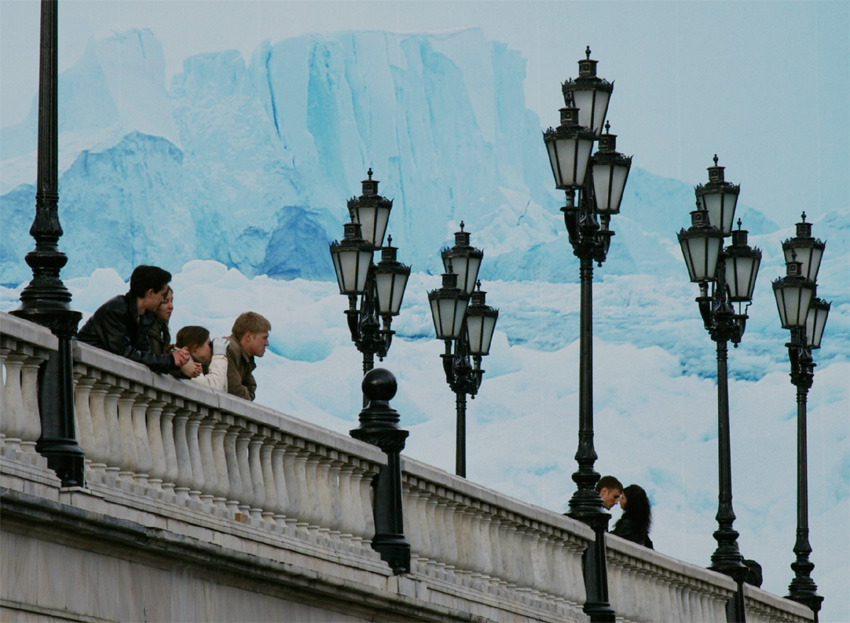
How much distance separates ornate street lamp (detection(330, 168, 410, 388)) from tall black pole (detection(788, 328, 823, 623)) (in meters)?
5.12

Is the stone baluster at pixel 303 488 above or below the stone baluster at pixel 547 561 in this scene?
below

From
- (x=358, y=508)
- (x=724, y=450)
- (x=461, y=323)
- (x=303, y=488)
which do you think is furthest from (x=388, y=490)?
(x=461, y=323)

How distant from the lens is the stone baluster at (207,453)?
1018cm

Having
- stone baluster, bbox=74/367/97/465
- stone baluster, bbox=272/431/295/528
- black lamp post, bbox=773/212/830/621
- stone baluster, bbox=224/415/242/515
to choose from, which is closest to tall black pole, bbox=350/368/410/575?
stone baluster, bbox=272/431/295/528

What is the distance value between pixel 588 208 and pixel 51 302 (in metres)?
8.40

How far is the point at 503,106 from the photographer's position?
67.1 m

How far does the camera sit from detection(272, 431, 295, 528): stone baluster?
10867mm

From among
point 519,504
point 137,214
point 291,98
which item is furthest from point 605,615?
point 291,98

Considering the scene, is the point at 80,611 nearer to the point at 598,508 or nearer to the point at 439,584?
the point at 439,584

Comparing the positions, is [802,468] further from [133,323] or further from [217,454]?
[133,323]

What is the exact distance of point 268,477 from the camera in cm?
1088

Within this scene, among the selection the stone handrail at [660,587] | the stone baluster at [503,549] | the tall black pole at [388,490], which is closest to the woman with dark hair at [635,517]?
the stone handrail at [660,587]

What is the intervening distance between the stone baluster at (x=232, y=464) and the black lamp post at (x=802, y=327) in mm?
11964

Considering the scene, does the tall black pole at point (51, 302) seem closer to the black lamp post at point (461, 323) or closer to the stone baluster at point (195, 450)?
the stone baluster at point (195, 450)
